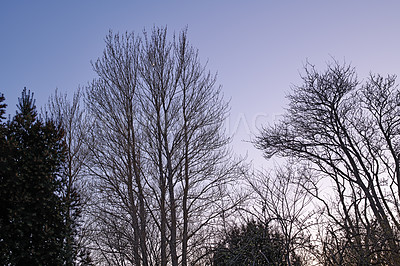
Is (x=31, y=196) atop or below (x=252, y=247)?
atop

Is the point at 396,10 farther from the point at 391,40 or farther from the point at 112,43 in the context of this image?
the point at 112,43

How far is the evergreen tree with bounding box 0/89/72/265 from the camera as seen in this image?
16.1ft

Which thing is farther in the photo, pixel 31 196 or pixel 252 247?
pixel 31 196

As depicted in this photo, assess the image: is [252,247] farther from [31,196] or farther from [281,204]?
[31,196]

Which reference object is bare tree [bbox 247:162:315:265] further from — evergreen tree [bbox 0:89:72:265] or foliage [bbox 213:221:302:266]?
evergreen tree [bbox 0:89:72:265]

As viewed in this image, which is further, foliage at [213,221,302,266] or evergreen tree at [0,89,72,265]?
evergreen tree at [0,89,72,265]

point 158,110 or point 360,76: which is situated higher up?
point 360,76

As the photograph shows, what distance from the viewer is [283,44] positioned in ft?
26.2

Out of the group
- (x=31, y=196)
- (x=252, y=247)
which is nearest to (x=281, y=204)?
(x=252, y=247)

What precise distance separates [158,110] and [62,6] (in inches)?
128

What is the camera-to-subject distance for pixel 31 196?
17.0 ft

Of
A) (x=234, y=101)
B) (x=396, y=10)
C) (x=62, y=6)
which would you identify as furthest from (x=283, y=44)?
(x=62, y=6)

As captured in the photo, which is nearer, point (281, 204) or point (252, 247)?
point (252, 247)

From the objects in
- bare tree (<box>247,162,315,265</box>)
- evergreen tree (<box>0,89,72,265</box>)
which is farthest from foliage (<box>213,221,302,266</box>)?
evergreen tree (<box>0,89,72,265</box>)
